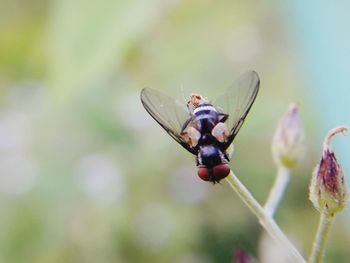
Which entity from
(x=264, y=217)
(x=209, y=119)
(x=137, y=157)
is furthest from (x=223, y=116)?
(x=137, y=157)

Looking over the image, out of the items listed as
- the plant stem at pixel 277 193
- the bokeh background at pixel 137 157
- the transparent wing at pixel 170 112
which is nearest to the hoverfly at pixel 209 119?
the transparent wing at pixel 170 112

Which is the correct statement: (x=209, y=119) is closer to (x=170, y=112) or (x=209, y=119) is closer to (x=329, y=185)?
(x=170, y=112)

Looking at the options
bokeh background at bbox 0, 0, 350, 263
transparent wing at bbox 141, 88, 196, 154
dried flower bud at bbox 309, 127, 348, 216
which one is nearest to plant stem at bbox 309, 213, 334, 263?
dried flower bud at bbox 309, 127, 348, 216

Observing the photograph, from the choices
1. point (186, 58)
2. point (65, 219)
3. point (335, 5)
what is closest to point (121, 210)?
point (65, 219)

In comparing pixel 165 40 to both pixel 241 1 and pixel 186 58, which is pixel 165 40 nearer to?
pixel 186 58

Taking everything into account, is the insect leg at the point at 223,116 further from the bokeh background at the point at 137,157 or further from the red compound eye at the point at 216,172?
the bokeh background at the point at 137,157

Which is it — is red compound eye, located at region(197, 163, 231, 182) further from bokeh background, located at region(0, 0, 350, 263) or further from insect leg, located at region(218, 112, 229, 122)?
bokeh background, located at region(0, 0, 350, 263)

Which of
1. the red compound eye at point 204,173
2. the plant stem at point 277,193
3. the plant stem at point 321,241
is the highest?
the red compound eye at point 204,173
